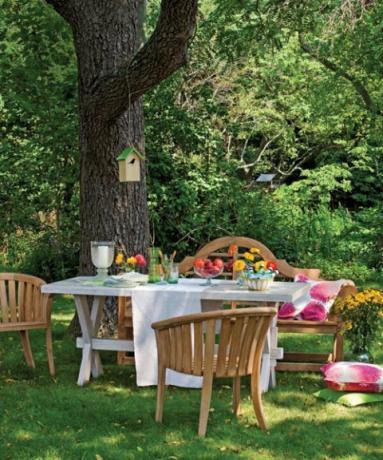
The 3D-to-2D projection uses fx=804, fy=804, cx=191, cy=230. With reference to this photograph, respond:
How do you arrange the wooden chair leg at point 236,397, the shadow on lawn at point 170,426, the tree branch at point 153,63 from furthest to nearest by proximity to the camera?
the tree branch at point 153,63
the wooden chair leg at point 236,397
the shadow on lawn at point 170,426

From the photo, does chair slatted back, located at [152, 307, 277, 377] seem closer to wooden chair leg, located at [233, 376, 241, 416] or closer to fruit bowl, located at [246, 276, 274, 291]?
wooden chair leg, located at [233, 376, 241, 416]

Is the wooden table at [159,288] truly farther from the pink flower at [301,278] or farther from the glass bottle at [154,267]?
the pink flower at [301,278]

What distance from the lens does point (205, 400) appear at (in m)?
4.31

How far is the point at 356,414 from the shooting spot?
4.81m

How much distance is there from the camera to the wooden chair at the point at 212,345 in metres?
4.23

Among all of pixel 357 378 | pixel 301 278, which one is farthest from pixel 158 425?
pixel 301 278

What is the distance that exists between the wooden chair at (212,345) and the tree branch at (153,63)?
2057mm

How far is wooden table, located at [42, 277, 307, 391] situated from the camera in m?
5.04

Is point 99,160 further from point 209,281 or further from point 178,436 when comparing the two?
point 178,436

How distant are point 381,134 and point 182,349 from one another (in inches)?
303

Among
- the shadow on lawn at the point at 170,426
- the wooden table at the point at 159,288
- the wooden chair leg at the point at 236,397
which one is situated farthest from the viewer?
the wooden table at the point at 159,288

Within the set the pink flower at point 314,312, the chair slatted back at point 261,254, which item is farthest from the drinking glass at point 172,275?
the pink flower at point 314,312

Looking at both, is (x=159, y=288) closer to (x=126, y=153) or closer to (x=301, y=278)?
(x=126, y=153)

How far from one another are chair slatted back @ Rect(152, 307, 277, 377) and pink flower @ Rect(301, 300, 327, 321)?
1.55 metres
